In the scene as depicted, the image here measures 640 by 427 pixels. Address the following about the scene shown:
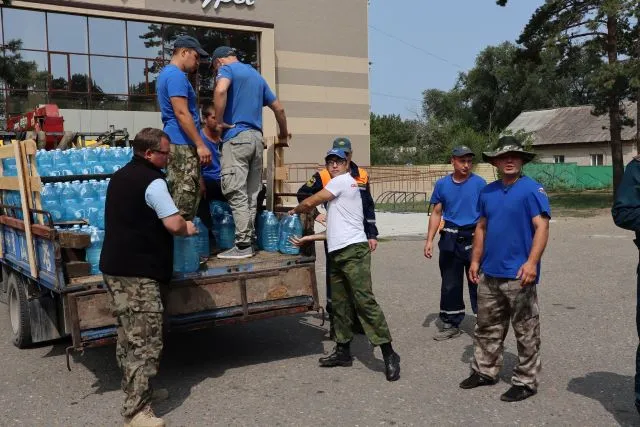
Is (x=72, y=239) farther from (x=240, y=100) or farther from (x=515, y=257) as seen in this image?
(x=515, y=257)

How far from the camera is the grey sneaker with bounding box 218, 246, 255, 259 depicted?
554cm

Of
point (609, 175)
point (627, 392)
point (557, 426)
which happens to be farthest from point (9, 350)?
point (609, 175)

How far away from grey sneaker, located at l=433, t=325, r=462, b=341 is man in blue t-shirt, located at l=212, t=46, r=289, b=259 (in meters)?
2.11

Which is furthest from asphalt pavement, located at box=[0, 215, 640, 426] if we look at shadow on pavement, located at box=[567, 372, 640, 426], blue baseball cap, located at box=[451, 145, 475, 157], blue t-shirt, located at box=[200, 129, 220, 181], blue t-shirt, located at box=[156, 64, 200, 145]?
blue t-shirt, located at box=[156, 64, 200, 145]

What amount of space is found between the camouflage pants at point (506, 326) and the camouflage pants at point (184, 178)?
7.68 feet

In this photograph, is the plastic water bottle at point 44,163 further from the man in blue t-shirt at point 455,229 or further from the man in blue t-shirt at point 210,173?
the man in blue t-shirt at point 455,229

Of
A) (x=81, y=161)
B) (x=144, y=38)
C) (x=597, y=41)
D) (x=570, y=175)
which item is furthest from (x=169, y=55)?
(x=570, y=175)

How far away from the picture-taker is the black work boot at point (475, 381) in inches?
194

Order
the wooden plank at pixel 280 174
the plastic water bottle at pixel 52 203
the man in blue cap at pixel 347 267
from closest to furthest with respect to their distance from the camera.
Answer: the man in blue cap at pixel 347 267 → the plastic water bottle at pixel 52 203 → the wooden plank at pixel 280 174

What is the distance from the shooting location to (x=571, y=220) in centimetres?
2091

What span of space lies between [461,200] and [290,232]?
5.96ft

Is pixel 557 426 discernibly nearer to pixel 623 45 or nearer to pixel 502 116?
pixel 623 45

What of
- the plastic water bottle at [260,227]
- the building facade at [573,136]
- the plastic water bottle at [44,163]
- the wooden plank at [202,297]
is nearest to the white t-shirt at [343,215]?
the wooden plank at [202,297]

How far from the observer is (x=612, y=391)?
15.6 ft
